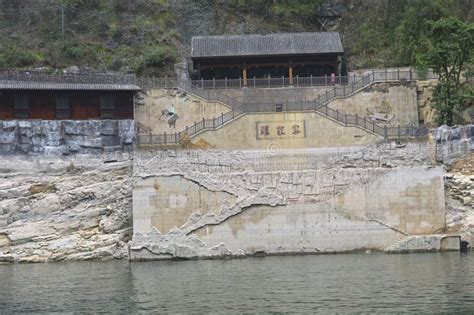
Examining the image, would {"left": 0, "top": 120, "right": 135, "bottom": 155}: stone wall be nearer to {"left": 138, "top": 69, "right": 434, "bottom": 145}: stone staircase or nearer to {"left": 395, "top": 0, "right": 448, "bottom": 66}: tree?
{"left": 138, "top": 69, "right": 434, "bottom": 145}: stone staircase

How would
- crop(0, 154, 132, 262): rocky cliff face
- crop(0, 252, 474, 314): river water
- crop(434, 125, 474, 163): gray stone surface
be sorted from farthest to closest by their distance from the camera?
crop(434, 125, 474, 163): gray stone surface, crop(0, 154, 132, 262): rocky cliff face, crop(0, 252, 474, 314): river water

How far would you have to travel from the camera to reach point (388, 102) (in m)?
61.1

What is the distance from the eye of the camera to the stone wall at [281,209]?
166ft

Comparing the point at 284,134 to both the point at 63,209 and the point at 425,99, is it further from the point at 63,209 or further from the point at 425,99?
the point at 63,209

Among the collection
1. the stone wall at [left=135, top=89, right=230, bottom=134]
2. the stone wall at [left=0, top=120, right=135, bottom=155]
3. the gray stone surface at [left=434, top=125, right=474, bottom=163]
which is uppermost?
the stone wall at [left=135, top=89, right=230, bottom=134]

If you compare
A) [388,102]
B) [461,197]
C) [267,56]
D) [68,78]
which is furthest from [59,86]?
[461,197]

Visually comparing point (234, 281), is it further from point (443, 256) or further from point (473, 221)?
point (473, 221)

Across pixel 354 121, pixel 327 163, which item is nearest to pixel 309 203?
pixel 327 163

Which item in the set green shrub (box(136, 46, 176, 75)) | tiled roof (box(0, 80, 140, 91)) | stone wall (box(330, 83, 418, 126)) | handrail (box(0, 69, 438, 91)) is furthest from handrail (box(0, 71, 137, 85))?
stone wall (box(330, 83, 418, 126))

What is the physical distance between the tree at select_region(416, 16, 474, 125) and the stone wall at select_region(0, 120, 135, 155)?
853 inches

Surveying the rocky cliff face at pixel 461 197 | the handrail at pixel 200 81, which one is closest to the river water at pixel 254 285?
the rocky cliff face at pixel 461 197

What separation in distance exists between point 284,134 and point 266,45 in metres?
13.7

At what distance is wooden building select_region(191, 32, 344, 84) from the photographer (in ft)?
213

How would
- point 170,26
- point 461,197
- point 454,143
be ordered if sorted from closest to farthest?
1. point 461,197
2. point 454,143
3. point 170,26
